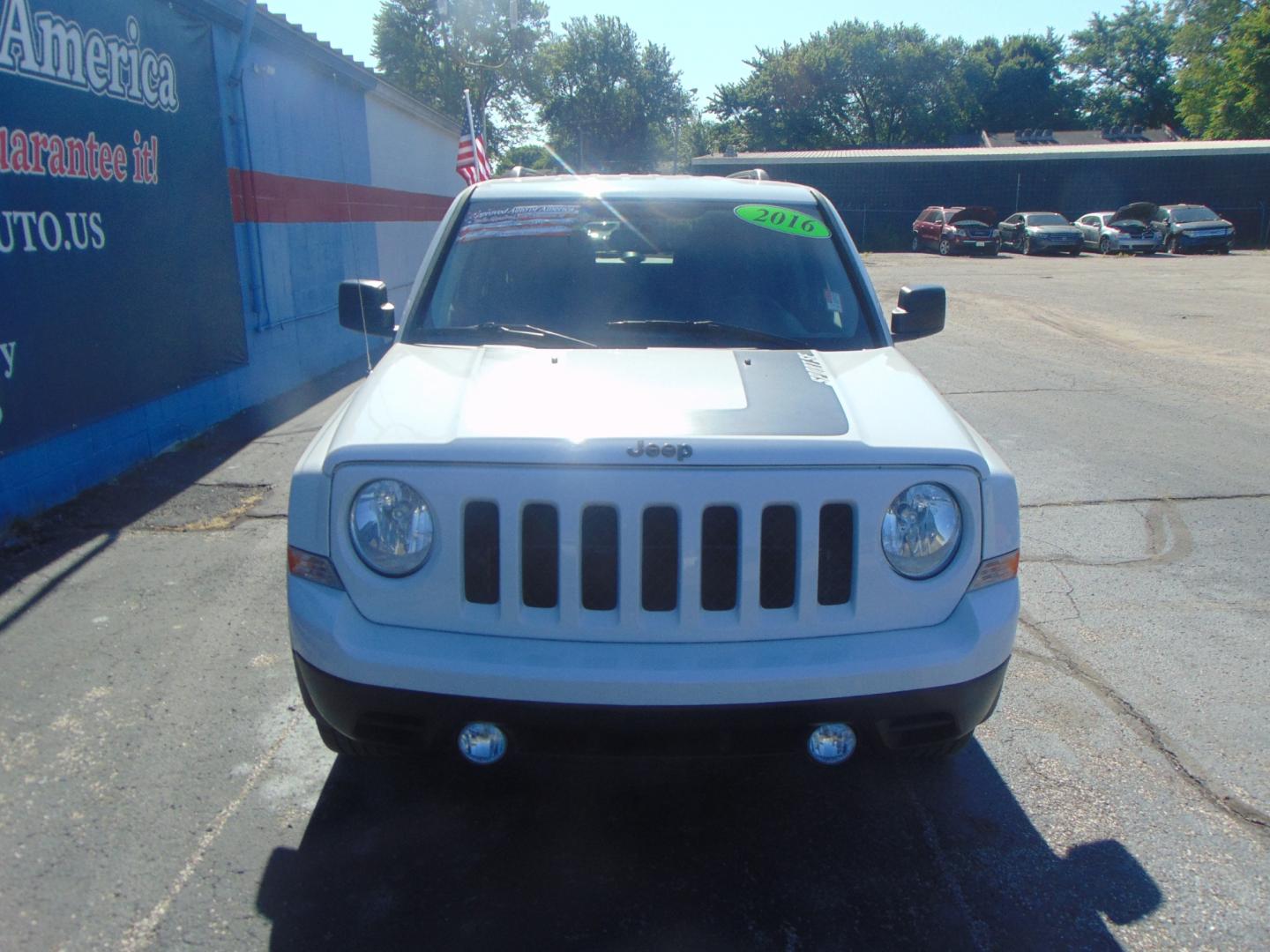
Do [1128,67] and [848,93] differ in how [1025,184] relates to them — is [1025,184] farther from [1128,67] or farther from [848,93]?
[1128,67]

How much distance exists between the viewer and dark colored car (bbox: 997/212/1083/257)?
33.4 meters

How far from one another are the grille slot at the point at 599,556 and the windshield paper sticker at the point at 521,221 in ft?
6.13

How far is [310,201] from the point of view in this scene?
1112 centimetres

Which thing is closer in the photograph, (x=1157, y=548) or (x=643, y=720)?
(x=643, y=720)

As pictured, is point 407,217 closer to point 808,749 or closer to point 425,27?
point 808,749

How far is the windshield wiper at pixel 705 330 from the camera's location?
359 centimetres

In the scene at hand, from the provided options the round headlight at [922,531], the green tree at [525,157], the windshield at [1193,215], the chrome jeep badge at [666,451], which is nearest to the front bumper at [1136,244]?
the windshield at [1193,215]

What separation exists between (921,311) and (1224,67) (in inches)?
2174

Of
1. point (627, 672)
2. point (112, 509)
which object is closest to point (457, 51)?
point (112, 509)

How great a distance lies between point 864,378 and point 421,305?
1.67m

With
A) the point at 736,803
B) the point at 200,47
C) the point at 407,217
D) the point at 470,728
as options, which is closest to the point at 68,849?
the point at 470,728

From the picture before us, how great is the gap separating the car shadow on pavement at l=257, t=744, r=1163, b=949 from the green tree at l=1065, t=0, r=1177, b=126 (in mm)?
84792

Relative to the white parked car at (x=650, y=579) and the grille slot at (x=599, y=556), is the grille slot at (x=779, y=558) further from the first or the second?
the grille slot at (x=599, y=556)

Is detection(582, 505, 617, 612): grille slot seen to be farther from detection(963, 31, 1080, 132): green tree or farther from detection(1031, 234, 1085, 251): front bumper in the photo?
detection(963, 31, 1080, 132): green tree
